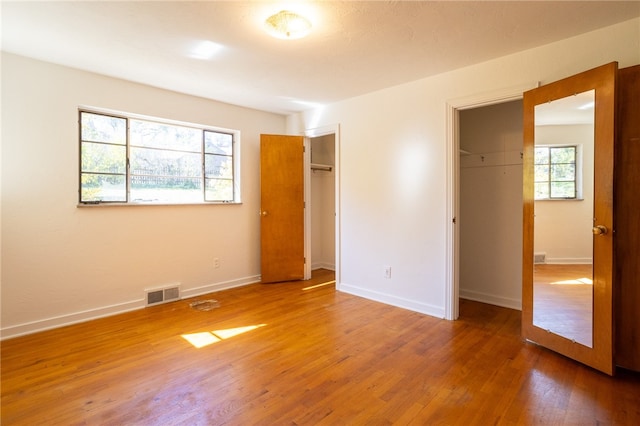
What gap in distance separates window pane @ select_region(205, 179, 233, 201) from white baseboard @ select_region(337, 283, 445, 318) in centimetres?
204

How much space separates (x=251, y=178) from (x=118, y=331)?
2497 mm

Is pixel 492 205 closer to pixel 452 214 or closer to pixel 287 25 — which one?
pixel 452 214

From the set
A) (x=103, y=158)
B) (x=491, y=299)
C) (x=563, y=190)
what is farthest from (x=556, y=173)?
(x=103, y=158)

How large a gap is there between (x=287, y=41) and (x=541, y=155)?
227cm

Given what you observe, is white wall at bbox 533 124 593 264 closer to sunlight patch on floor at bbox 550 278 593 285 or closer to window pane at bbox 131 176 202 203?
sunlight patch on floor at bbox 550 278 593 285

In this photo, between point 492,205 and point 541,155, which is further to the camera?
point 492,205

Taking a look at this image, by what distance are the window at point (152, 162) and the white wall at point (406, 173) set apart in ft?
5.59

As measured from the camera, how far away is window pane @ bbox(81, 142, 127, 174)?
10.7 ft

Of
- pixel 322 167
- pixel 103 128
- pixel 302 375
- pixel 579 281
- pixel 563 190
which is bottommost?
pixel 302 375

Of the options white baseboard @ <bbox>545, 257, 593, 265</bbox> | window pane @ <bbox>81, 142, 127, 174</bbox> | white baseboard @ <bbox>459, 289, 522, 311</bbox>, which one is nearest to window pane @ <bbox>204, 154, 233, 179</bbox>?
window pane @ <bbox>81, 142, 127, 174</bbox>

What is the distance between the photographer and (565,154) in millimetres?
2404

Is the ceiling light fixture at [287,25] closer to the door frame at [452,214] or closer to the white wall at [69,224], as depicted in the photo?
the door frame at [452,214]

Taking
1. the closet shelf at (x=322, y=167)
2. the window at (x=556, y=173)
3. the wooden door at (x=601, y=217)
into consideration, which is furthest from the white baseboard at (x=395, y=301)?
the closet shelf at (x=322, y=167)

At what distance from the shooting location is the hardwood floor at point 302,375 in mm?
1762
